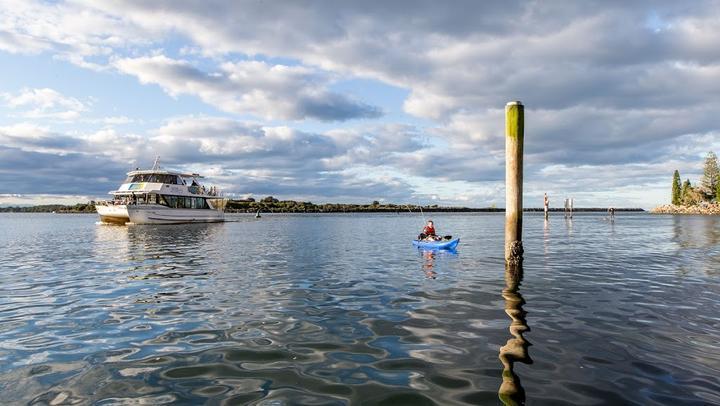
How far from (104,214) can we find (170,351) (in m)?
57.3

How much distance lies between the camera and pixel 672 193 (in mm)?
148500

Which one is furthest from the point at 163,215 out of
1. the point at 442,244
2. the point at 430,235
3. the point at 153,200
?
the point at 442,244

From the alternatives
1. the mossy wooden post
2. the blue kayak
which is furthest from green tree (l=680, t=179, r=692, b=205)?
the mossy wooden post

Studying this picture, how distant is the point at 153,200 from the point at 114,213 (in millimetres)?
4878

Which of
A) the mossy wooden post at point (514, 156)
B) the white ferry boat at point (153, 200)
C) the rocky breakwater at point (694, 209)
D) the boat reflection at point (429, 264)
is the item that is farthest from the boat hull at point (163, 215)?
the rocky breakwater at point (694, 209)

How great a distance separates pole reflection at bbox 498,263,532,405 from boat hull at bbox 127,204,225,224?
51.5 meters

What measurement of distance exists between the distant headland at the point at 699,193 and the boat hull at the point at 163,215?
135 metres

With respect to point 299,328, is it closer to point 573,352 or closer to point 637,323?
point 573,352

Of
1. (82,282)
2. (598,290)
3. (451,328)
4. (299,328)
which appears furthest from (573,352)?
(82,282)

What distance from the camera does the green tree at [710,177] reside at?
440ft

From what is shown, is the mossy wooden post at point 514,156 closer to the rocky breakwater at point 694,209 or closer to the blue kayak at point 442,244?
the blue kayak at point 442,244

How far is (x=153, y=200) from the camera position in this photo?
55.3m

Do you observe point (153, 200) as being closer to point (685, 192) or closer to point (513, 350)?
point (513, 350)

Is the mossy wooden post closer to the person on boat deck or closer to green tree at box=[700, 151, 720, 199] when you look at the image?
the person on boat deck
